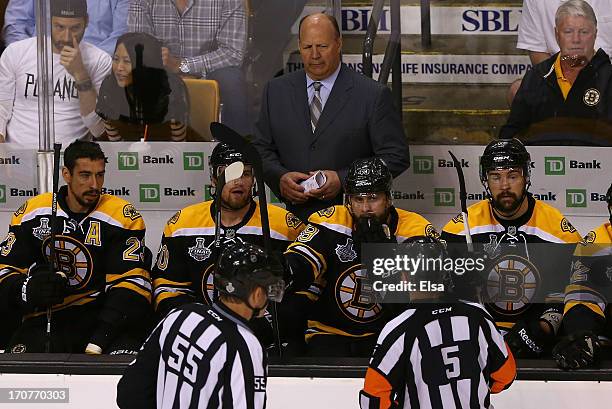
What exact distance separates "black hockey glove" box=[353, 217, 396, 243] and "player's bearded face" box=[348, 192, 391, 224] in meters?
0.02

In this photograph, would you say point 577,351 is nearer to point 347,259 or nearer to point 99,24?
point 347,259

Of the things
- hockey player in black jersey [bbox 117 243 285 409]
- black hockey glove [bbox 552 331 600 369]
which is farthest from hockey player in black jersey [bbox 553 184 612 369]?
hockey player in black jersey [bbox 117 243 285 409]

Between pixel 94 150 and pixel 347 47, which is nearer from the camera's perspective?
pixel 94 150

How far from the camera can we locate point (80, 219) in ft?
17.7

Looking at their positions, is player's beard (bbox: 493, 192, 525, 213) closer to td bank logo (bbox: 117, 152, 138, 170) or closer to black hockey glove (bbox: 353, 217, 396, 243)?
black hockey glove (bbox: 353, 217, 396, 243)

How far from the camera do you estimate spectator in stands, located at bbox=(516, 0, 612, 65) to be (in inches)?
227

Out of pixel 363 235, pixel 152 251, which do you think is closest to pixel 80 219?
pixel 152 251

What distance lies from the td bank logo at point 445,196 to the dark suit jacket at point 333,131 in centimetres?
43

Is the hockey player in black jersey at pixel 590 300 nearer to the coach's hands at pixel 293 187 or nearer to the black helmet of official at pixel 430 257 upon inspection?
the black helmet of official at pixel 430 257

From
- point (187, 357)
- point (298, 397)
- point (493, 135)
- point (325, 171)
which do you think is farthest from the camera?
point (493, 135)

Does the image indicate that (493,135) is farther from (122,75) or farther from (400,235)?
(122,75)

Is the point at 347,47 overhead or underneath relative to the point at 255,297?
overhead

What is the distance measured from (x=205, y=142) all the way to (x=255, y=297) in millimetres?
2165

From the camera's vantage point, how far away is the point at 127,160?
19.7ft
